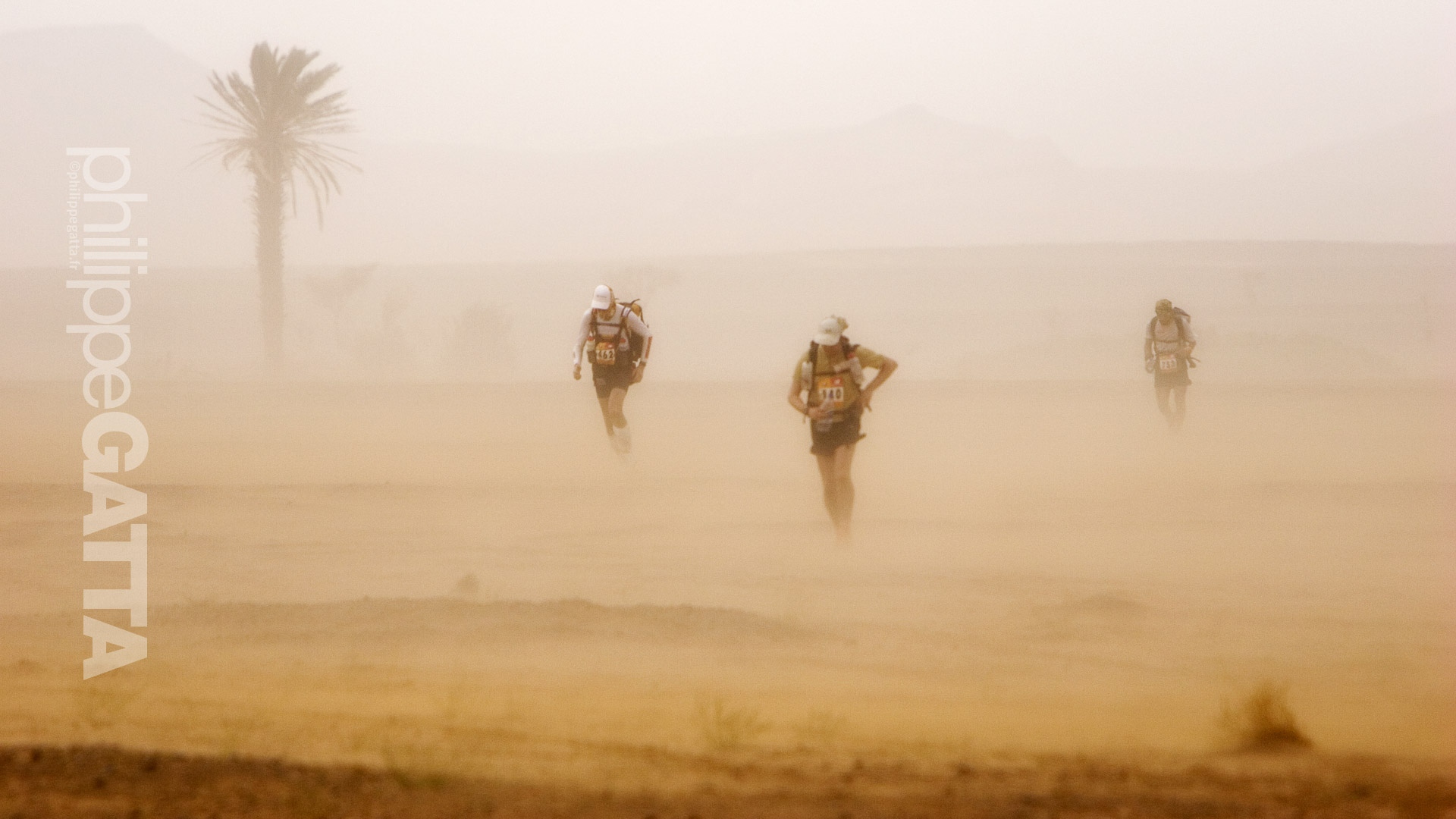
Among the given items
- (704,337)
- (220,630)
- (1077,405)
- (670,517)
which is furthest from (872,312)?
(220,630)

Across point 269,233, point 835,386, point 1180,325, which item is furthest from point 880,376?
point 269,233

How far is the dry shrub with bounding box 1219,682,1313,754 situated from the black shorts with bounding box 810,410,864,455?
4526mm

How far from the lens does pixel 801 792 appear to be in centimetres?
531

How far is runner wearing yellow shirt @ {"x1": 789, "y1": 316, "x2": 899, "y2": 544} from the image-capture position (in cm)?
1012

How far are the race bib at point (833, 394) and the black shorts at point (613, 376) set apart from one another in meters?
4.62

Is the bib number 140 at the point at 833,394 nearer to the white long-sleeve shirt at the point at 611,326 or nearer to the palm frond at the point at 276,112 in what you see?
the white long-sleeve shirt at the point at 611,326

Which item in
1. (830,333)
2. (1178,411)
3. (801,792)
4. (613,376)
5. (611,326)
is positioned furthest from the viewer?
(1178,411)

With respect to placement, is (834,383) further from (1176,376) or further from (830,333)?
(1176,376)

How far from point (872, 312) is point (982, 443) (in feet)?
181

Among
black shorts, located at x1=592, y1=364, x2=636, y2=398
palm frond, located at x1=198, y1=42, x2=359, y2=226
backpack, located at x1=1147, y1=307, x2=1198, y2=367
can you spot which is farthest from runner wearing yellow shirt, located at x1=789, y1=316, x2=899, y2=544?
palm frond, located at x1=198, y1=42, x2=359, y2=226

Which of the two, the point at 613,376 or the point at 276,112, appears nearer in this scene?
the point at 613,376

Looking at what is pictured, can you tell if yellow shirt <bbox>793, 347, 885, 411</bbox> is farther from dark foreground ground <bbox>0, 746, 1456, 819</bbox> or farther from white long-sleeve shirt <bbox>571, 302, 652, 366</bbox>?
dark foreground ground <bbox>0, 746, 1456, 819</bbox>

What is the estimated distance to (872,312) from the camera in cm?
7438

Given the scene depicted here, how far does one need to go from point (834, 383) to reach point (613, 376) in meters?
4.83
